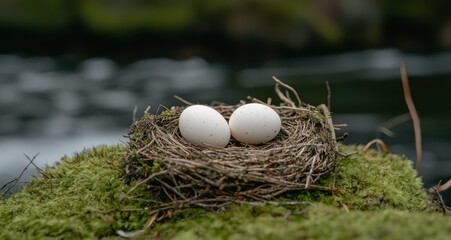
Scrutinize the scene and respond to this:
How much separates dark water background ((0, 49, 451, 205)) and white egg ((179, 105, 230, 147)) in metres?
4.02

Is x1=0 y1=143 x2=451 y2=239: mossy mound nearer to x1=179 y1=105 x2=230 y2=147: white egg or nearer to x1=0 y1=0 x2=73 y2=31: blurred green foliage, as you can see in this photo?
x1=179 y1=105 x2=230 y2=147: white egg

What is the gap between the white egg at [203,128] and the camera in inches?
137

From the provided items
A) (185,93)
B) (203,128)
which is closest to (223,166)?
(203,128)

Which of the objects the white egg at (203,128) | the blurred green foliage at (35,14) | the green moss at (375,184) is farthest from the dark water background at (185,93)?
the green moss at (375,184)

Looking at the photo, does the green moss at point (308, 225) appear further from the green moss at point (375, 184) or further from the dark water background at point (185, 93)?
the dark water background at point (185, 93)

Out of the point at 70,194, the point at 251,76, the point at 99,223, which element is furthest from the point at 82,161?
the point at 251,76

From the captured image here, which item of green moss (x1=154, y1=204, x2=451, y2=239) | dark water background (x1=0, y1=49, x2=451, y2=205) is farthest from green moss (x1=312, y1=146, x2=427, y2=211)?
dark water background (x1=0, y1=49, x2=451, y2=205)

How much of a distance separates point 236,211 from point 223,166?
0.30 metres

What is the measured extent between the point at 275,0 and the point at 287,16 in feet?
2.44

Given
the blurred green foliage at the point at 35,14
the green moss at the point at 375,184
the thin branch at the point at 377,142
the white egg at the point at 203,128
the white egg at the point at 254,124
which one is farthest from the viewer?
the blurred green foliage at the point at 35,14

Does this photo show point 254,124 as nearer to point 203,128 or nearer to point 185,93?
point 203,128

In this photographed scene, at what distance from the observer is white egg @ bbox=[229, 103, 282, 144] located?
11.8ft

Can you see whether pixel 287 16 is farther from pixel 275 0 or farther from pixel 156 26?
pixel 156 26

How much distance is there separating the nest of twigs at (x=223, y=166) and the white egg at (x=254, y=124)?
67mm
